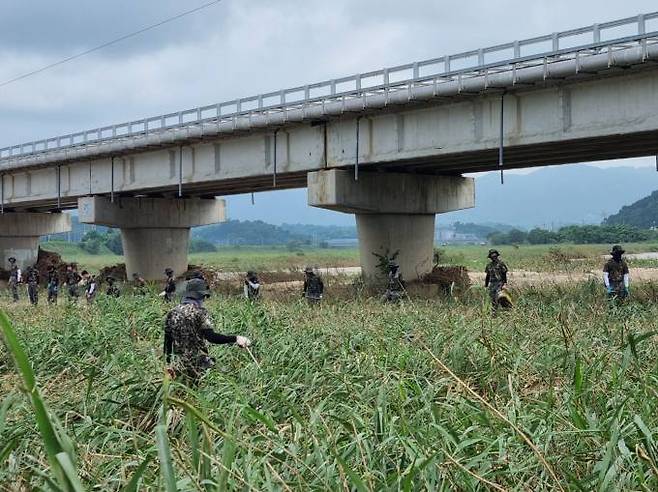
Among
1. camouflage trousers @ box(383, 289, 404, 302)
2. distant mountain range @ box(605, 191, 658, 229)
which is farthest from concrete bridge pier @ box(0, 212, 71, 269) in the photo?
distant mountain range @ box(605, 191, 658, 229)

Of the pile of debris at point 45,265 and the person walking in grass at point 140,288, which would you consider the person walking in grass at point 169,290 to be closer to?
the person walking in grass at point 140,288

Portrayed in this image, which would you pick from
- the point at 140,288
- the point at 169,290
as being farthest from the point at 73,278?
the point at 169,290

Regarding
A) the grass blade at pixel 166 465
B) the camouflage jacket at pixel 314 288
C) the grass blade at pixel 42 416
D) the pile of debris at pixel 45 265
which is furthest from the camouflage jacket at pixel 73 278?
the grass blade at pixel 42 416

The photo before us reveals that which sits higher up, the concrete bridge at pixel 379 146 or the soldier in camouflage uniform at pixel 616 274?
the concrete bridge at pixel 379 146

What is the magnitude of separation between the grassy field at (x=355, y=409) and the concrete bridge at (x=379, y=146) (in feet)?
21.7

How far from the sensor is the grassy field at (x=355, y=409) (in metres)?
3.90

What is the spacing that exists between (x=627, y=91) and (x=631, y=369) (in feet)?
34.2

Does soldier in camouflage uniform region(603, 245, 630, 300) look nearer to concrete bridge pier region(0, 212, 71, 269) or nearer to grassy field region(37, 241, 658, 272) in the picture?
grassy field region(37, 241, 658, 272)

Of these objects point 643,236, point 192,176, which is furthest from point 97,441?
point 643,236

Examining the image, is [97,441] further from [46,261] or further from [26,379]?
[46,261]

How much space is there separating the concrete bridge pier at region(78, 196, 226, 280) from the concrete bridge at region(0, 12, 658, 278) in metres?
0.06

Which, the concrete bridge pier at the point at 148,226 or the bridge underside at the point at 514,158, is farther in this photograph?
the concrete bridge pier at the point at 148,226

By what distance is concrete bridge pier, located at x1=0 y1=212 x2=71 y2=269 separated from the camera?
1598 inches

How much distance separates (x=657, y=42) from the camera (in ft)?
46.8
